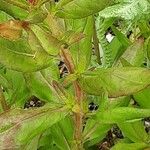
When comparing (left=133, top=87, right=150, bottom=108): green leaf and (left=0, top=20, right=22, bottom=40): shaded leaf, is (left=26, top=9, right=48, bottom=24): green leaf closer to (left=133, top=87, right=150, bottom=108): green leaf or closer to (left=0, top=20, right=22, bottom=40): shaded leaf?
(left=0, top=20, right=22, bottom=40): shaded leaf

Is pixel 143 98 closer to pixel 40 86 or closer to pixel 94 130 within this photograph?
pixel 94 130

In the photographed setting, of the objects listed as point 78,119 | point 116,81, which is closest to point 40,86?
point 78,119

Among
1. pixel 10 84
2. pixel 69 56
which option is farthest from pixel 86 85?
pixel 10 84

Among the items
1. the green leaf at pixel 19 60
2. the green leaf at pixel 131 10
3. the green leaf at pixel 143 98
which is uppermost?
the green leaf at pixel 131 10

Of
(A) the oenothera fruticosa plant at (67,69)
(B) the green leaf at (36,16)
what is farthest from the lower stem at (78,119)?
(B) the green leaf at (36,16)

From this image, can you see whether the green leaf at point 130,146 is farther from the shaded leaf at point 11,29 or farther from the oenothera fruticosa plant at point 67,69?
the shaded leaf at point 11,29

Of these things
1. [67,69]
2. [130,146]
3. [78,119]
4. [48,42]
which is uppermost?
[48,42]
